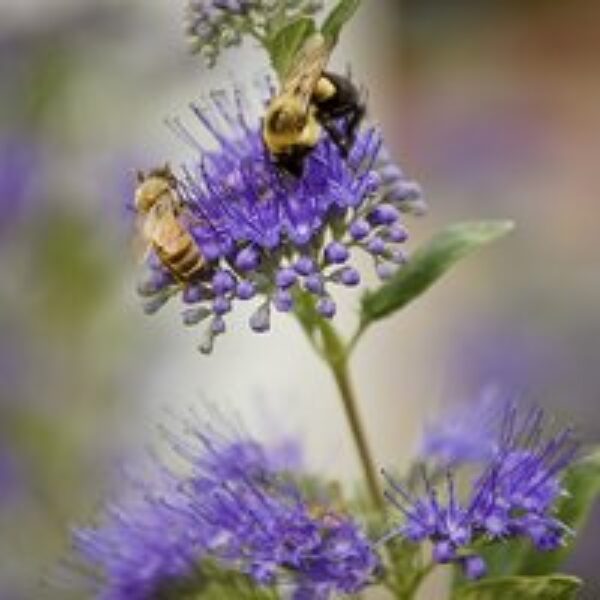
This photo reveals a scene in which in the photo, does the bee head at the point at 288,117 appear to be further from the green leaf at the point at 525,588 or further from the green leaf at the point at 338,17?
the green leaf at the point at 525,588

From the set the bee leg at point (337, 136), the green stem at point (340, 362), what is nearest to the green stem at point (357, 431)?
the green stem at point (340, 362)

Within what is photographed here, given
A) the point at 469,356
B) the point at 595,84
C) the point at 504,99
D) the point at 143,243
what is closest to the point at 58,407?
the point at 469,356

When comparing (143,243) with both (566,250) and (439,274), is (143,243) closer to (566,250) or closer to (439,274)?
(439,274)

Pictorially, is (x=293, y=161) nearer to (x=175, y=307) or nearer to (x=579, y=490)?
(x=579, y=490)

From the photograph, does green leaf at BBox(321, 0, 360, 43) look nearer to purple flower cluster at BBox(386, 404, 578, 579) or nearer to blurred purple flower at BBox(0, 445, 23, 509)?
purple flower cluster at BBox(386, 404, 578, 579)

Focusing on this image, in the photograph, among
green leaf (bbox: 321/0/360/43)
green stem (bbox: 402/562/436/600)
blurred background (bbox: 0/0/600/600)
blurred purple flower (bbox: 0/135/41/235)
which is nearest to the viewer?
green leaf (bbox: 321/0/360/43)

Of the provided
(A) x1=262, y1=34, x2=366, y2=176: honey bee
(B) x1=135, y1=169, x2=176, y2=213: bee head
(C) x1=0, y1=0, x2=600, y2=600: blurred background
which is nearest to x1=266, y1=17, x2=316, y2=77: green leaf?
(A) x1=262, y1=34, x2=366, y2=176: honey bee
